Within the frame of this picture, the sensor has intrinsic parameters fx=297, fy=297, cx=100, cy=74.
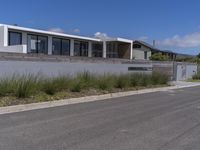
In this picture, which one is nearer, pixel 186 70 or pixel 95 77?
pixel 95 77

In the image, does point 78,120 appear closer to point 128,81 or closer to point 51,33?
point 128,81

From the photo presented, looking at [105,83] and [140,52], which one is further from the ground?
[140,52]

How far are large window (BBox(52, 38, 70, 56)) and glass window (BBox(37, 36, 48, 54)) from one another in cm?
127

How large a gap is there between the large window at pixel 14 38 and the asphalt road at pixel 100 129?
16.4 metres

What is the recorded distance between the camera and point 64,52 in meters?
32.6

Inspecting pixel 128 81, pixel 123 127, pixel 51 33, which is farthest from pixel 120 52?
pixel 123 127

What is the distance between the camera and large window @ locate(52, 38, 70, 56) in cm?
3117

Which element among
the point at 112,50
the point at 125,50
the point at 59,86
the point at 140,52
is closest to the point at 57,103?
the point at 59,86

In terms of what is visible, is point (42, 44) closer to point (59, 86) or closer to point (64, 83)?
point (64, 83)

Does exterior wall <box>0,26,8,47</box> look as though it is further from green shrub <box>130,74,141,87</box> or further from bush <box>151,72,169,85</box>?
bush <box>151,72,169,85</box>

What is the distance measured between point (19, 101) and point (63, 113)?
2.28 metres

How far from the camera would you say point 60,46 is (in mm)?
32000

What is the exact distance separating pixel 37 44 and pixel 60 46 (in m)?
3.52

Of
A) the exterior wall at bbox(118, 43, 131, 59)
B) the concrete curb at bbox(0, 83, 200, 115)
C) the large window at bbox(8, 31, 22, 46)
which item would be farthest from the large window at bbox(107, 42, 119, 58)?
the concrete curb at bbox(0, 83, 200, 115)
